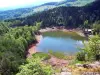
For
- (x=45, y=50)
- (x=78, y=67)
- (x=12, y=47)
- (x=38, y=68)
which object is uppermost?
(x=78, y=67)

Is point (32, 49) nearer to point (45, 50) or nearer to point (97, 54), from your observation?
point (45, 50)

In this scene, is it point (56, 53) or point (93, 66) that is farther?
point (56, 53)

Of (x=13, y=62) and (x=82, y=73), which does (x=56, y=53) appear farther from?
(x=82, y=73)

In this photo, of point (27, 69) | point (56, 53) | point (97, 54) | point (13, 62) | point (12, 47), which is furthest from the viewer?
→ point (56, 53)

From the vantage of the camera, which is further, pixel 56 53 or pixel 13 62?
pixel 56 53

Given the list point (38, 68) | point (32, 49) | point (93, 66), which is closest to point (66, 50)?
point (32, 49)

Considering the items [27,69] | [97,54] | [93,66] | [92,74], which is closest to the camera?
[92,74]

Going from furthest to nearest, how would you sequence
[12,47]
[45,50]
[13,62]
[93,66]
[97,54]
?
[45,50]
[12,47]
[13,62]
[97,54]
[93,66]

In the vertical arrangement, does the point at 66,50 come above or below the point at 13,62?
below

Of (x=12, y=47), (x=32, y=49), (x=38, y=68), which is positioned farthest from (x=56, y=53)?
(x=38, y=68)
